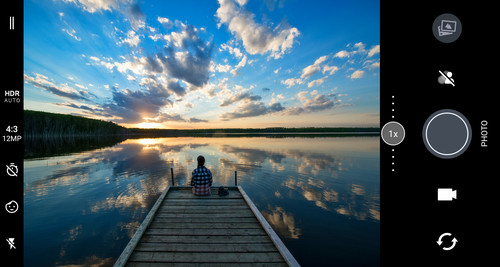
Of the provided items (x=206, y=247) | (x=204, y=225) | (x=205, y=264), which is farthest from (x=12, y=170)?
(x=204, y=225)

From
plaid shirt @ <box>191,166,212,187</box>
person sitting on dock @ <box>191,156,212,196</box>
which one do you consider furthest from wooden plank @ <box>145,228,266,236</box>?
plaid shirt @ <box>191,166,212,187</box>

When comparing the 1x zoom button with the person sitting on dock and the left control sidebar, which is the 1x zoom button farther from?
the person sitting on dock

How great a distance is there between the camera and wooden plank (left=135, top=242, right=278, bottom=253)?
199 inches

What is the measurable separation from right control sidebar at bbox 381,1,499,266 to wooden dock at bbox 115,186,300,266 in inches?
149

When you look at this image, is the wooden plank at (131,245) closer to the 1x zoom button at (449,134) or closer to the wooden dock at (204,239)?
the wooden dock at (204,239)

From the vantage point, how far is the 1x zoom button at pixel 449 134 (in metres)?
1.49

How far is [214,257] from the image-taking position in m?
4.81

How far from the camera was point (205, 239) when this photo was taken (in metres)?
5.59

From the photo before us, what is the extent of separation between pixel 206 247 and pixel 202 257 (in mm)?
399

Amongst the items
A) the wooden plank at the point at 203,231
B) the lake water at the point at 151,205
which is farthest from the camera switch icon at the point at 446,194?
the lake water at the point at 151,205

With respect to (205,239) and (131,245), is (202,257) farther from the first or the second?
(131,245)

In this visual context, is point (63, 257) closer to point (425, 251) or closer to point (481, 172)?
point (425, 251)

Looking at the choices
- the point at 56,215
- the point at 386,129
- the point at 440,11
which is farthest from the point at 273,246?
the point at 56,215

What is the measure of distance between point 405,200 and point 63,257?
10662 mm
